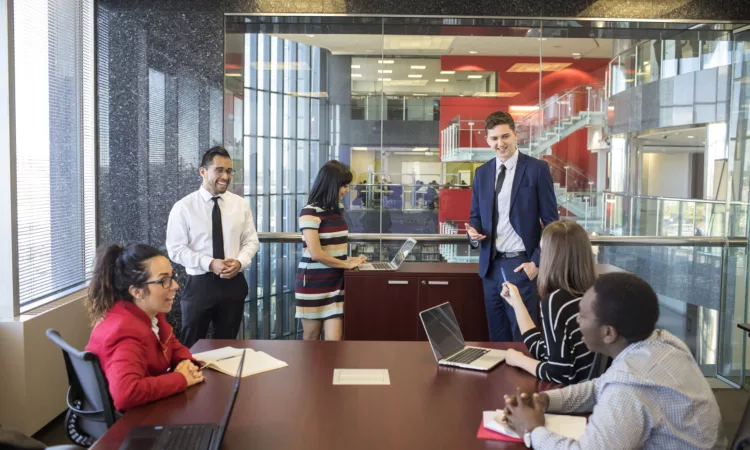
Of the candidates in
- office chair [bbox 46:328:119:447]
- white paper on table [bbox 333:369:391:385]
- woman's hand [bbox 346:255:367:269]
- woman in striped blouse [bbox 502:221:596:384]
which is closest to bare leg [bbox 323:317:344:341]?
woman's hand [bbox 346:255:367:269]

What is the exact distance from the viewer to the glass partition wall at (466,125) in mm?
5305

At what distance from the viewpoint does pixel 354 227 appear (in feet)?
17.7

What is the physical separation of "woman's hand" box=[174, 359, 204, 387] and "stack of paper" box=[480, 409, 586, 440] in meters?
1.03

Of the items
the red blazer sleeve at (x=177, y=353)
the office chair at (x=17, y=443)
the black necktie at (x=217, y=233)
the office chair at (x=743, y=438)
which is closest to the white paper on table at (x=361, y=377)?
the red blazer sleeve at (x=177, y=353)

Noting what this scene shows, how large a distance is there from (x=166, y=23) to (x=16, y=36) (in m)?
1.22

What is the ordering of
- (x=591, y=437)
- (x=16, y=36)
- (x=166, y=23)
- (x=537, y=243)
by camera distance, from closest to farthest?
1. (x=591, y=437)
2. (x=16, y=36)
3. (x=537, y=243)
4. (x=166, y=23)

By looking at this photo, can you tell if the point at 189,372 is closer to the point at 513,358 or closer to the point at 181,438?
the point at 181,438

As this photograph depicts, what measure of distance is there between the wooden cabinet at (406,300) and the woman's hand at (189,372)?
2125 millimetres

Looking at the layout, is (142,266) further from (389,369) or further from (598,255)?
(598,255)

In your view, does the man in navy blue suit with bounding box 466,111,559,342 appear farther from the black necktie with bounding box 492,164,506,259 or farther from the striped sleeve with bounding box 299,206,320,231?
the striped sleeve with bounding box 299,206,320,231

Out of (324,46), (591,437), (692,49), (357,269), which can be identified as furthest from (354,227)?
(591,437)

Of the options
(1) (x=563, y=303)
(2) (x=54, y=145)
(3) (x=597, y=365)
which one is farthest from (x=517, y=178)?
(2) (x=54, y=145)

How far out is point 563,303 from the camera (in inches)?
95.0

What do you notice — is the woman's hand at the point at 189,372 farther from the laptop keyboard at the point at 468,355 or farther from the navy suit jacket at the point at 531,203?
the navy suit jacket at the point at 531,203
